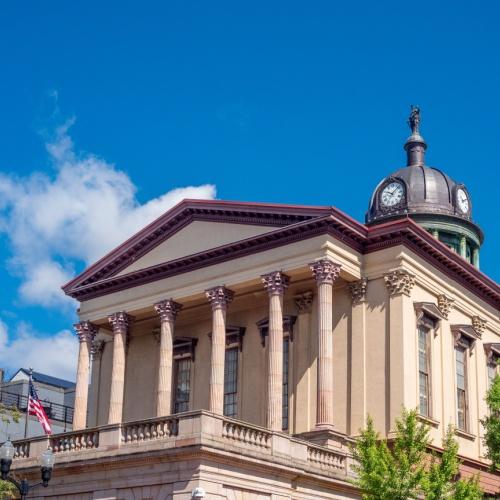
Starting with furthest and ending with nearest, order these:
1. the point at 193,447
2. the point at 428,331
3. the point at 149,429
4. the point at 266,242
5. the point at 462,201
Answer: the point at 462,201 < the point at 428,331 < the point at 266,242 < the point at 149,429 < the point at 193,447

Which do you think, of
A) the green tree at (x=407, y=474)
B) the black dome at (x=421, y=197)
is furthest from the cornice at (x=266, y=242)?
the black dome at (x=421, y=197)

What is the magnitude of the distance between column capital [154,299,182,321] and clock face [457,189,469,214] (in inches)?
815

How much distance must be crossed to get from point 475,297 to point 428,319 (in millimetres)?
4645

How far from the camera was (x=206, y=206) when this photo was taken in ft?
128

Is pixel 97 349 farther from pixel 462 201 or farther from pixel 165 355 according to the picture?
pixel 462 201

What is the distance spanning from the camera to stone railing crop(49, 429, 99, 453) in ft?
100

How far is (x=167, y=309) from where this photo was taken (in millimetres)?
39375

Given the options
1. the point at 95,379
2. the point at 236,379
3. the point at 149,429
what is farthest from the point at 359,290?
the point at 95,379

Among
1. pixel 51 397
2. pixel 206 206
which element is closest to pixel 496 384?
pixel 206 206

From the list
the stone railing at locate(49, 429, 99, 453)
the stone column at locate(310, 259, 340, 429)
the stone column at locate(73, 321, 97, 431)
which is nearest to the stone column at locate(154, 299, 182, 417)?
the stone column at locate(73, 321, 97, 431)

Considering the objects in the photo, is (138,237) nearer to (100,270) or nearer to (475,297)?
(100,270)

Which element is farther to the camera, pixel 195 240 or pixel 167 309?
pixel 195 240

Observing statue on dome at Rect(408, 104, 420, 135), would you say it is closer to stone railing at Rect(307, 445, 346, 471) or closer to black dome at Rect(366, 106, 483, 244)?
black dome at Rect(366, 106, 483, 244)

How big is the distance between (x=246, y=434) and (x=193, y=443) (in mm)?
2262
